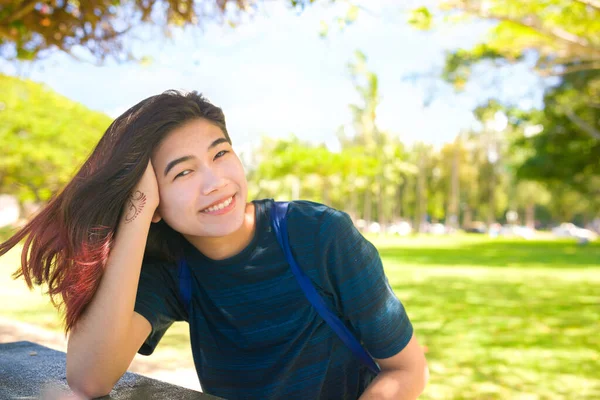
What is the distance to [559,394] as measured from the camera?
4.66m

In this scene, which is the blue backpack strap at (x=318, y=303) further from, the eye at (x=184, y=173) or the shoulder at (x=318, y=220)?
the eye at (x=184, y=173)

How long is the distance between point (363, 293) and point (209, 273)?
43cm

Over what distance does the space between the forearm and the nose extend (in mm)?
642

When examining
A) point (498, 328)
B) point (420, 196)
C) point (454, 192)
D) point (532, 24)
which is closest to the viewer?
point (532, 24)

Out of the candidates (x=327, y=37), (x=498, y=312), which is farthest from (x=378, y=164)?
(x=327, y=37)

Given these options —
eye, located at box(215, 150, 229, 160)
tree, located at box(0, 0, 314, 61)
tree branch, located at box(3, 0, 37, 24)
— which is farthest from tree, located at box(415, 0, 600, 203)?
eye, located at box(215, 150, 229, 160)

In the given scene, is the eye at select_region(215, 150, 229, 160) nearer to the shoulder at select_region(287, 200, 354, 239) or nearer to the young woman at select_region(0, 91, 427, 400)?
the young woman at select_region(0, 91, 427, 400)

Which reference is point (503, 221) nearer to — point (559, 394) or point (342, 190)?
point (342, 190)

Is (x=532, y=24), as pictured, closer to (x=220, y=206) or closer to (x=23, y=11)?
(x=23, y=11)

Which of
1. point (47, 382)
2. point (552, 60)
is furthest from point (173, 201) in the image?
point (552, 60)

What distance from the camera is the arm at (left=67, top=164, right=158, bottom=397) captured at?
5.17 feet

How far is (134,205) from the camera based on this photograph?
163 centimetres

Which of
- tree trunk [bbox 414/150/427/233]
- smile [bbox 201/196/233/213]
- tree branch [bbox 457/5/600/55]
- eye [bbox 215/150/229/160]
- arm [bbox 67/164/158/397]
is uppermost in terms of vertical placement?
tree branch [bbox 457/5/600/55]

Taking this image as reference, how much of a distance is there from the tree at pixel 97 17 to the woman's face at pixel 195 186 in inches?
136
